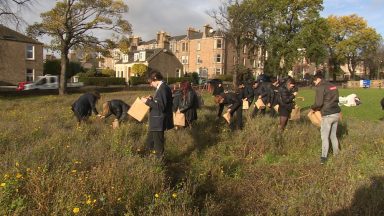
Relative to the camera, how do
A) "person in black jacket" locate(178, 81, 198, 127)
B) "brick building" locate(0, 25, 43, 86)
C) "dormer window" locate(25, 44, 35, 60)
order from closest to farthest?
"person in black jacket" locate(178, 81, 198, 127) < "brick building" locate(0, 25, 43, 86) < "dormer window" locate(25, 44, 35, 60)

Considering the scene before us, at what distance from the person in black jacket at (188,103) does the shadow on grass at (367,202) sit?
5235 mm

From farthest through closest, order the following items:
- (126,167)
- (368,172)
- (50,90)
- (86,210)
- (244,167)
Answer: (50,90) < (244,167) < (368,172) < (126,167) < (86,210)

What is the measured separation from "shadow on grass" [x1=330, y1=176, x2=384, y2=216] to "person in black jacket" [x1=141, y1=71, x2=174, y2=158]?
3.40 meters

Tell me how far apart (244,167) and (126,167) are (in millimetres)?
3122

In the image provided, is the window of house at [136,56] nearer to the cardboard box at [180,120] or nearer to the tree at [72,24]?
the tree at [72,24]

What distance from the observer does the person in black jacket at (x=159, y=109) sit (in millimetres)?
7367

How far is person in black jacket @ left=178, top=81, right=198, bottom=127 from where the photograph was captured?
10.2 m

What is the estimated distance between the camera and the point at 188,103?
10.2m

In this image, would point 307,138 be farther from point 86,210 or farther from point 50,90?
point 50,90

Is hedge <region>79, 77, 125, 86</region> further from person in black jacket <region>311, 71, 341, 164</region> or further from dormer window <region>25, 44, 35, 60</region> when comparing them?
person in black jacket <region>311, 71, 341, 164</region>

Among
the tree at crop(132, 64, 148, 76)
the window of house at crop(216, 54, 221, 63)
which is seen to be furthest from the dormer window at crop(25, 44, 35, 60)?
the window of house at crop(216, 54, 221, 63)

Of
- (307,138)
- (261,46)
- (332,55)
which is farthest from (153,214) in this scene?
(332,55)

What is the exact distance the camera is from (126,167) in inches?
222

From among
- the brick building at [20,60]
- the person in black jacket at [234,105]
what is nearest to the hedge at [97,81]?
the brick building at [20,60]
